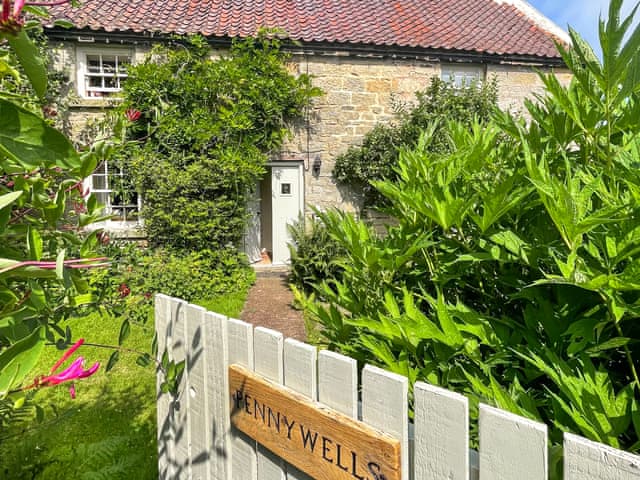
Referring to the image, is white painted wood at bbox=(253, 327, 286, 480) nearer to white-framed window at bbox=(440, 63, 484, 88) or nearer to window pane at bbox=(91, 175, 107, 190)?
window pane at bbox=(91, 175, 107, 190)

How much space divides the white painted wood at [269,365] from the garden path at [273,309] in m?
4.08

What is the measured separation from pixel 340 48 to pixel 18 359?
1033 centimetres

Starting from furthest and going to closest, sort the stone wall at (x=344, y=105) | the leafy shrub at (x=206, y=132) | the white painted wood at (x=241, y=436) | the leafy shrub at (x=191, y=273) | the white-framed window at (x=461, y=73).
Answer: the white-framed window at (x=461, y=73) → the stone wall at (x=344, y=105) → the leafy shrub at (x=206, y=132) → the leafy shrub at (x=191, y=273) → the white painted wood at (x=241, y=436)

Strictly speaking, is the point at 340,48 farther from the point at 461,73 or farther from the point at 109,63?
the point at 109,63

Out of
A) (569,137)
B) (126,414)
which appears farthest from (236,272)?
(569,137)

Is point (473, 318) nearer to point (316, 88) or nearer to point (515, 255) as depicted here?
point (515, 255)

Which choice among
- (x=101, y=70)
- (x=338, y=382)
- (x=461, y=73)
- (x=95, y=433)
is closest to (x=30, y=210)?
(x=338, y=382)

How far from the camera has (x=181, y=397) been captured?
1971mm


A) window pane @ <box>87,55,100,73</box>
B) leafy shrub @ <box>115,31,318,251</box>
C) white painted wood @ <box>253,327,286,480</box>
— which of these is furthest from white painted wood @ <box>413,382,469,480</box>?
window pane @ <box>87,55,100,73</box>

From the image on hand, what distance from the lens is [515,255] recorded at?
982 mm

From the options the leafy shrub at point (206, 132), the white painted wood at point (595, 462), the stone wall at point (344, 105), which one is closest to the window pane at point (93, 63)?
the leafy shrub at point (206, 132)

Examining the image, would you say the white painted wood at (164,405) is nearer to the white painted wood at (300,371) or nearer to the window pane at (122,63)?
the white painted wood at (300,371)

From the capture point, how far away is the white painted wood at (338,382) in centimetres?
116

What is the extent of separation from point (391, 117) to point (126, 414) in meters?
8.68
